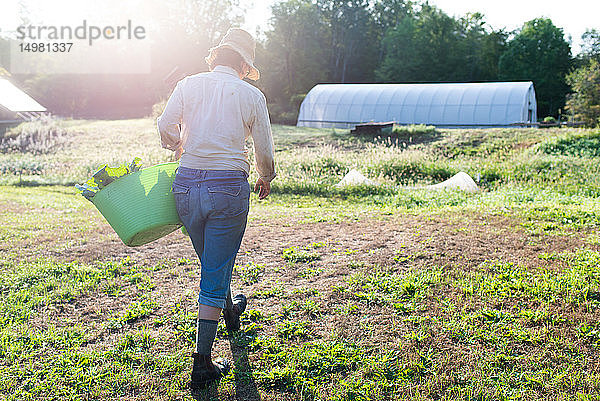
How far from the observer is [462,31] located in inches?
1801

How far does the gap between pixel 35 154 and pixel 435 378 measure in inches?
647

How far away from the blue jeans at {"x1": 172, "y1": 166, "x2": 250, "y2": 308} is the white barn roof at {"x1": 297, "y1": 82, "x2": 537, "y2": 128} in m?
21.3

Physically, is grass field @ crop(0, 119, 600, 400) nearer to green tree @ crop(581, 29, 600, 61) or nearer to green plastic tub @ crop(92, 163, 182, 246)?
green plastic tub @ crop(92, 163, 182, 246)

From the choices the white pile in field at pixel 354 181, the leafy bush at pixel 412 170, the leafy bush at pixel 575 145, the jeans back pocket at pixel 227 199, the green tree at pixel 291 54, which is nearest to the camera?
the jeans back pocket at pixel 227 199

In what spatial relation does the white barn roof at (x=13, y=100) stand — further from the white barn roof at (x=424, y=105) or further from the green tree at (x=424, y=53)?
the green tree at (x=424, y=53)

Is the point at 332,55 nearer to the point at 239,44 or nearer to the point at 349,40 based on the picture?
the point at 349,40

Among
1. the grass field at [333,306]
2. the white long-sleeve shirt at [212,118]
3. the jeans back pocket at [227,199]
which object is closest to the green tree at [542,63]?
the grass field at [333,306]

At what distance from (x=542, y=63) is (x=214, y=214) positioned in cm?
4333

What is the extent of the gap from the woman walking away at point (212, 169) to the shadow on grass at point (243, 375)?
0.15 m

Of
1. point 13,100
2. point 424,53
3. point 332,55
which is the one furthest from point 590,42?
point 13,100

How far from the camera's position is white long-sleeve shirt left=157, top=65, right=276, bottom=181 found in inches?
103

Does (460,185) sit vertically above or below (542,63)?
below

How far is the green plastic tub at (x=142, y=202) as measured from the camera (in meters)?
2.79

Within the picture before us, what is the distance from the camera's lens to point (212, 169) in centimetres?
262
